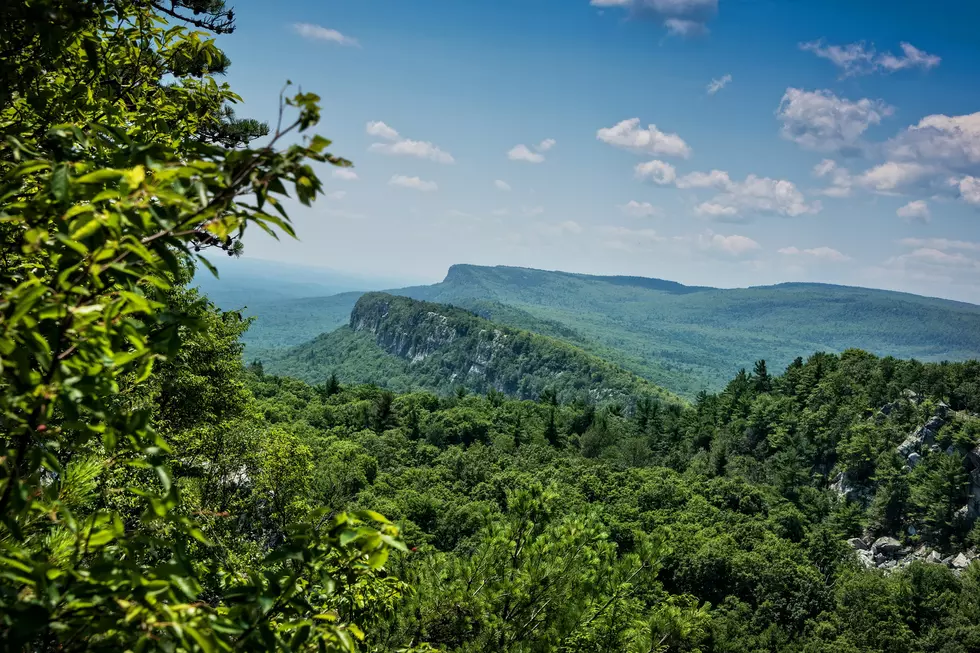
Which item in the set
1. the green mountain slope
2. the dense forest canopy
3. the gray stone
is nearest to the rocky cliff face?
the green mountain slope

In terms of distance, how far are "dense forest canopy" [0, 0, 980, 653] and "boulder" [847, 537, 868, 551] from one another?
0.44 ft

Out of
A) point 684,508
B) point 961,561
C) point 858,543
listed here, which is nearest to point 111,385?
point 684,508

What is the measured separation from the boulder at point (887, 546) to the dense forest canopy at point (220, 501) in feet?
1.27

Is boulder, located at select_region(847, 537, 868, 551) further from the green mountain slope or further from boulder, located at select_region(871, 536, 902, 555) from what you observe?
the green mountain slope

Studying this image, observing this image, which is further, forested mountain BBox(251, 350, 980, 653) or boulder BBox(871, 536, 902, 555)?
boulder BBox(871, 536, 902, 555)

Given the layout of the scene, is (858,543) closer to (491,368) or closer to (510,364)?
(510,364)

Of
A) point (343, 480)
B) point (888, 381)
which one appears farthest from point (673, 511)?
point (888, 381)

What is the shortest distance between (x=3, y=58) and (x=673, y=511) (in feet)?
168

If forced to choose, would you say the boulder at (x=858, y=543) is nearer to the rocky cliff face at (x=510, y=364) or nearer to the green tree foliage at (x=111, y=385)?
the green tree foliage at (x=111, y=385)

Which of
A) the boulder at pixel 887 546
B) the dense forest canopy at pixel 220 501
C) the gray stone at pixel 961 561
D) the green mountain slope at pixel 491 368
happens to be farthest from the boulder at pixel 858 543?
the green mountain slope at pixel 491 368

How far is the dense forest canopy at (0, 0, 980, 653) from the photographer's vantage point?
5.41 feet

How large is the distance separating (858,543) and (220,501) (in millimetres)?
54732

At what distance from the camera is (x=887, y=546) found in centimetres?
4850

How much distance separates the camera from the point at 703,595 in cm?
3647
